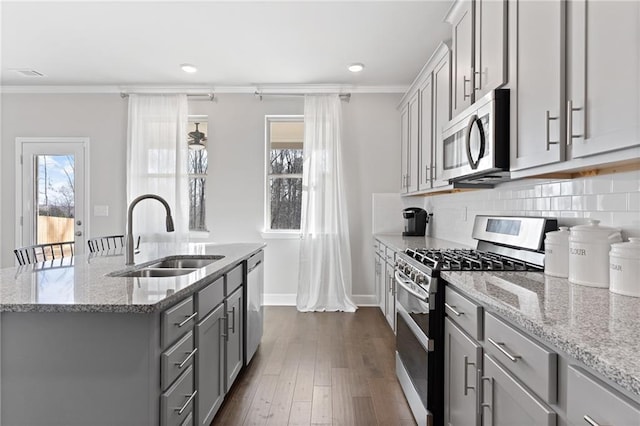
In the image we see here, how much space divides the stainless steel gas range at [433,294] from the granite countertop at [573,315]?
0.21 meters

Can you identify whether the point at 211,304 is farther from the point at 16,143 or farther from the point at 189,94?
the point at 16,143

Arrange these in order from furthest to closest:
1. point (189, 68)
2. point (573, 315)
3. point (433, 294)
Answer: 1. point (189, 68)
2. point (433, 294)
3. point (573, 315)

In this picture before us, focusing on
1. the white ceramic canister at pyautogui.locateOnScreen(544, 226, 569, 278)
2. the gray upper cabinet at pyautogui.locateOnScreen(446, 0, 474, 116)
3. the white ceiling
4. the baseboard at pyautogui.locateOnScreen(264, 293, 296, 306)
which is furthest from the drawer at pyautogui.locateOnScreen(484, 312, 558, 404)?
the baseboard at pyautogui.locateOnScreen(264, 293, 296, 306)

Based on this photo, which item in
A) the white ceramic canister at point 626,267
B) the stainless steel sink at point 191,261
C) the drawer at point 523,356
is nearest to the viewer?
the drawer at point 523,356

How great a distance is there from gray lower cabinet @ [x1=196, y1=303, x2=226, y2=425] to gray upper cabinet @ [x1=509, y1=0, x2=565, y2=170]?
1.69 m

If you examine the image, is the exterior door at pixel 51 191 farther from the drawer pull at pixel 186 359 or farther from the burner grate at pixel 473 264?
the burner grate at pixel 473 264

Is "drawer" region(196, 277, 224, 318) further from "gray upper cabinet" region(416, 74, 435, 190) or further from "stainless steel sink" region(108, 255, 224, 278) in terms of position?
"gray upper cabinet" region(416, 74, 435, 190)

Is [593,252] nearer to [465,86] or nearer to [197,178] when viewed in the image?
[465,86]

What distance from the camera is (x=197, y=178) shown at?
4.91 m

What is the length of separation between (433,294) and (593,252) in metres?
0.69

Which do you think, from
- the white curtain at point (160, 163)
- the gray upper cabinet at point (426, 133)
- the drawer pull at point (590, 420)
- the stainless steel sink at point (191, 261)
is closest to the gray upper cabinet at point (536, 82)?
the drawer pull at point (590, 420)

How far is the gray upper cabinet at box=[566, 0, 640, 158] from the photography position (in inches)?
42.9

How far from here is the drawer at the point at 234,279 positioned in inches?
91.0

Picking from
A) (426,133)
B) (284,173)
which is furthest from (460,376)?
(284,173)
